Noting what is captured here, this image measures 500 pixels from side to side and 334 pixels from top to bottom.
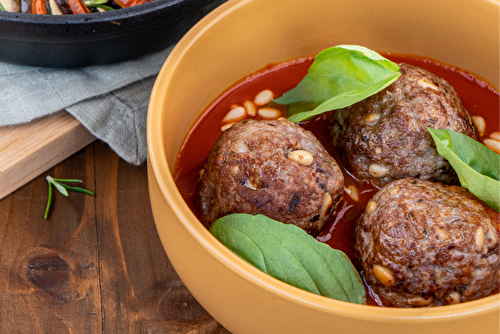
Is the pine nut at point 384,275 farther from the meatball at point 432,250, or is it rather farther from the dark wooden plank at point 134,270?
the dark wooden plank at point 134,270

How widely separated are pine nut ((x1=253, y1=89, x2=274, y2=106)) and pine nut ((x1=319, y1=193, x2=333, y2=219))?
0.53 metres

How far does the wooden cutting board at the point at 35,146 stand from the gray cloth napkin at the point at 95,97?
60mm

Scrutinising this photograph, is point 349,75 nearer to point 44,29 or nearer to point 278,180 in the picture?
point 278,180

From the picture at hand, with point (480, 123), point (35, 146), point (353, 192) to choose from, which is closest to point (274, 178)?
point (353, 192)

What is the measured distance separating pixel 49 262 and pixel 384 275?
119cm

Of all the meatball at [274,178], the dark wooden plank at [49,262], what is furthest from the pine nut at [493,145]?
the dark wooden plank at [49,262]

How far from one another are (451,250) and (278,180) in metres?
0.45

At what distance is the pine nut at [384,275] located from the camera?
1.27m

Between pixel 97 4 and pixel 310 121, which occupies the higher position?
pixel 310 121

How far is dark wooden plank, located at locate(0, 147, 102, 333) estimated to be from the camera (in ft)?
5.59

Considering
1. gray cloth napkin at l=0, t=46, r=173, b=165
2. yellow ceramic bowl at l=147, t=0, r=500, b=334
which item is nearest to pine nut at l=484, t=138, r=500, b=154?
yellow ceramic bowl at l=147, t=0, r=500, b=334

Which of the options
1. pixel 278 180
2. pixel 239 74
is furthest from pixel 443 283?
pixel 239 74

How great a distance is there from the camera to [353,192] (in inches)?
60.7

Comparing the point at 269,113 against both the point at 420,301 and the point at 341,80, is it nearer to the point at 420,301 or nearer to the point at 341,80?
the point at 341,80
